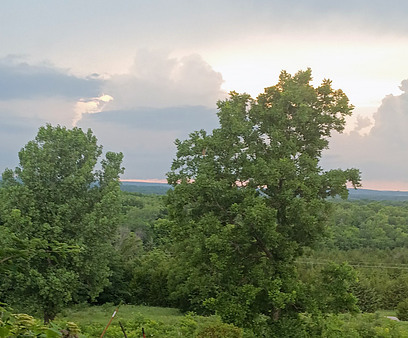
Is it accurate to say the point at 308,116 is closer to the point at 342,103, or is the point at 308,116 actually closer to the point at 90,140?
the point at 342,103

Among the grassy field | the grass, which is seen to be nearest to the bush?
the grassy field

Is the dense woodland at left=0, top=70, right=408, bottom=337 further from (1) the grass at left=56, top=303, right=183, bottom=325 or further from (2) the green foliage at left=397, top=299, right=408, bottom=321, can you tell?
(2) the green foliage at left=397, top=299, right=408, bottom=321

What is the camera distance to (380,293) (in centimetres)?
3797

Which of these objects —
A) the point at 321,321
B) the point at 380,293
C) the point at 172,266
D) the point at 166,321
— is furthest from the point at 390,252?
the point at 321,321

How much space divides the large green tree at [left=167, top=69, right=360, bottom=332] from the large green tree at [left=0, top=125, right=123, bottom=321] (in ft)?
14.7

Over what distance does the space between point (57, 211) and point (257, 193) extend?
8.55 m

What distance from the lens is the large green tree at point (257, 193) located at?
12.8 meters

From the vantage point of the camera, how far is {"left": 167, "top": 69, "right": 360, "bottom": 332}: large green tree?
12.8 meters

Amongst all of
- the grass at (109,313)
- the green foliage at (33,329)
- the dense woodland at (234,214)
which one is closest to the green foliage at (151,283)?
the grass at (109,313)

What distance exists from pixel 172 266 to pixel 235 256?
19598 millimetres

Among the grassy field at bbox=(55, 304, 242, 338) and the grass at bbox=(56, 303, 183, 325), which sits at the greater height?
the grassy field at bbox=(55, 304, 242, 338)

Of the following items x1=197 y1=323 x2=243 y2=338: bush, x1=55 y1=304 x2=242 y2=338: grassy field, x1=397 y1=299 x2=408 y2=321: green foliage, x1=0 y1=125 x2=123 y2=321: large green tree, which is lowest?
x1=397 y1=299 x2=408 y2=321: green foliage

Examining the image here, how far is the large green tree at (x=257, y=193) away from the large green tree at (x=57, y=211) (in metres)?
4.47

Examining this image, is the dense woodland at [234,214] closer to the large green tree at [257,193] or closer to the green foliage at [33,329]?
the large green tree at [257,193]
